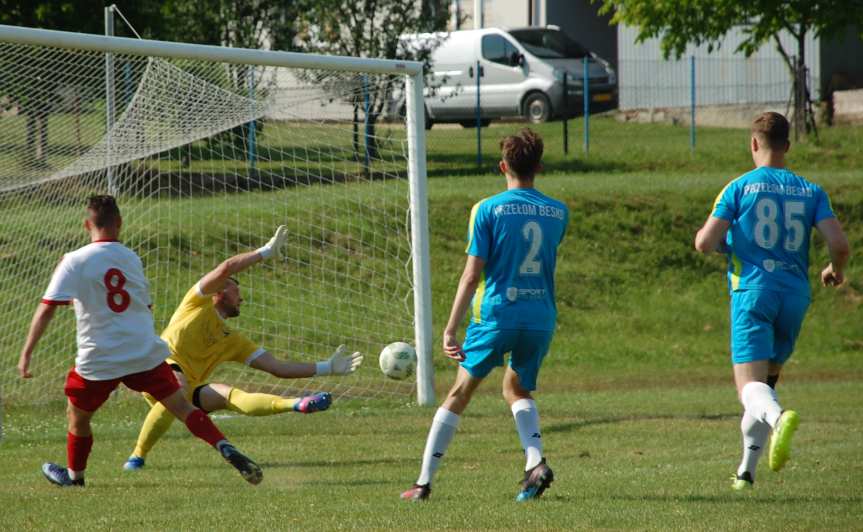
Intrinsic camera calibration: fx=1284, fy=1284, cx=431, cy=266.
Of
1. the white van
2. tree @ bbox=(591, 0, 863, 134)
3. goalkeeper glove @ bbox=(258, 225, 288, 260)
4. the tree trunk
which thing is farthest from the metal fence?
goalkeeper glove @ bbox=(258, 225, 288, 260)

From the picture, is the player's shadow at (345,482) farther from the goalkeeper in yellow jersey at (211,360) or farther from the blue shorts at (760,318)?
the blue shorts at (760,318)

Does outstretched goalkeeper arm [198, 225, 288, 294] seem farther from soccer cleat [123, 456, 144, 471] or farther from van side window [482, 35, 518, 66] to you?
van side window [482, 35, 518, 66]

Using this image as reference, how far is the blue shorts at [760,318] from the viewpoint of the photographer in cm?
656

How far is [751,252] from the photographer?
21.7ft

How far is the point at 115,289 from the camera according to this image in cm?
706

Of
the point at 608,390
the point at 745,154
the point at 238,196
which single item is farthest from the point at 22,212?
the point at 745,154

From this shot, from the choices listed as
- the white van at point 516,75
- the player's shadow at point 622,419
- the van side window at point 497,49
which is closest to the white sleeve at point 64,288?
the player's shadow at point 622,419

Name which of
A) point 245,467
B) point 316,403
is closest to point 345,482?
point 316,403

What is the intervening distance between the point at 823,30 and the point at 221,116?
50.1 ft

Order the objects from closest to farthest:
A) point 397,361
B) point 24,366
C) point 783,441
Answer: point 783,441, point 24,366, point 397,361

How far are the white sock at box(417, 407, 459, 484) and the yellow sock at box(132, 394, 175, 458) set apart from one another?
2118 millimetres

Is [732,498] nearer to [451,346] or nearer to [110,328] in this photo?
[451,346]

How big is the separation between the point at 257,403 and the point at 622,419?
3910mm

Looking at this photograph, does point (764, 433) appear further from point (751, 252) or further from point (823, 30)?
point (823, 30)
